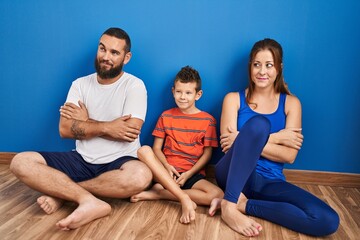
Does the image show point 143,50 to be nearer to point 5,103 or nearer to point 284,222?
point 5,103

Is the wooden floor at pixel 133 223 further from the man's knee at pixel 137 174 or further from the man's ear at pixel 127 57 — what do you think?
the man's ear at pixel 127 57

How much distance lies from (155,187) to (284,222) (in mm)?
695

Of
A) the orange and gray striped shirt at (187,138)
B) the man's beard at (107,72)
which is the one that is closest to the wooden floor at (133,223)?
the orange and gray striped shirt at (187,138)

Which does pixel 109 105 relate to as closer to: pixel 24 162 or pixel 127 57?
pixel 127 57

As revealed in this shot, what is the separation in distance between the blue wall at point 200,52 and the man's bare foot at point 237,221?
678 mm

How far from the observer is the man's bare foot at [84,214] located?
173 cm

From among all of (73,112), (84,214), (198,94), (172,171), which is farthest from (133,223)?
(198,94)

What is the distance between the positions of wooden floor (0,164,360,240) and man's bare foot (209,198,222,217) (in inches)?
1.0

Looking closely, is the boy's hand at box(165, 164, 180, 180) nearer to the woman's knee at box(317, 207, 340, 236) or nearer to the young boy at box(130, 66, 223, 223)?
the young boy at box(130, 66, 223, 223)

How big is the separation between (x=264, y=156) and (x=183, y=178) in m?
0.44

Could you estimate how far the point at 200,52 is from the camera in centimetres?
244

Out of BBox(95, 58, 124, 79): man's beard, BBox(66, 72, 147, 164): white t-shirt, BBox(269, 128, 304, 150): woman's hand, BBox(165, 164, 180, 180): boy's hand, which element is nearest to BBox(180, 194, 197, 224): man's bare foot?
BBox(165, 164, 180, 180): boy's hand

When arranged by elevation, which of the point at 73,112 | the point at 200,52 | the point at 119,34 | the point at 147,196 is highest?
the point at 119,34

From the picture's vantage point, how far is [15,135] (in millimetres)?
2672
